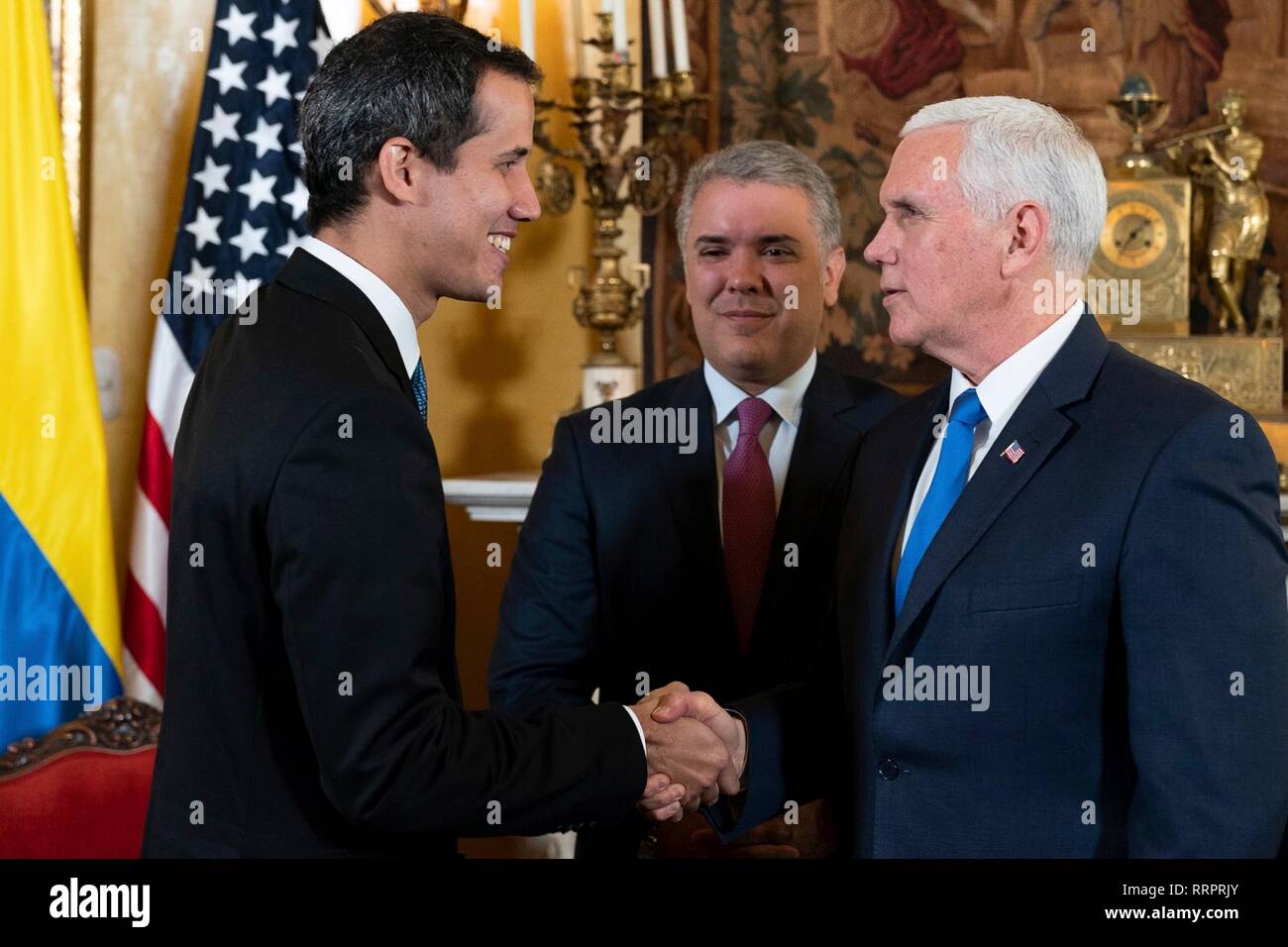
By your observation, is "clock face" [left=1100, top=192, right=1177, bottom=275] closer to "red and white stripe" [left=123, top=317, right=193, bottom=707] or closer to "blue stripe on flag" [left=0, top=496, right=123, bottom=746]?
"red and white stripe" [left=123, top=317, right=193, bottom=707]

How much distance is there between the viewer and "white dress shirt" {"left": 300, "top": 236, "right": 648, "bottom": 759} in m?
1.99

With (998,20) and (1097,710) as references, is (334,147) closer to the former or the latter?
(1097,710)

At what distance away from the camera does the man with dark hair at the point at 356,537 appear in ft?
5.82

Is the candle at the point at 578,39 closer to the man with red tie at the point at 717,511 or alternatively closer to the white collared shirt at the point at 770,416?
the man with red tie at the point at 717,511

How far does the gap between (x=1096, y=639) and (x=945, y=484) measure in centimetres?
33

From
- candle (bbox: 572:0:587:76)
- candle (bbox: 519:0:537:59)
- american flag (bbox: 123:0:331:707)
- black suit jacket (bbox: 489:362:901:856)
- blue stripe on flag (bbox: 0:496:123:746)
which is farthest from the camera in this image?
candle (bbox: 572:0:587:76)

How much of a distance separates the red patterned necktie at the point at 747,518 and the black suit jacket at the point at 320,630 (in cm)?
75

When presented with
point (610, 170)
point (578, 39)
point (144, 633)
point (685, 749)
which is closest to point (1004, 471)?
point (685, 749)

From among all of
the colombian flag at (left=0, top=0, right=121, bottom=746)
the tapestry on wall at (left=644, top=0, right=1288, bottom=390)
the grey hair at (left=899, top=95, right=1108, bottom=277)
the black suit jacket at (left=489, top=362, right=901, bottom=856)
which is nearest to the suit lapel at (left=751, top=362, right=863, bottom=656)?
the black suit jacket at (left=489, top=362, right=901, bottom=856)

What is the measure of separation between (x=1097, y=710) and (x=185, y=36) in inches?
134

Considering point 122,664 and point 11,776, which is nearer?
point 11,776

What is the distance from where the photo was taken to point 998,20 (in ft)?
14.1

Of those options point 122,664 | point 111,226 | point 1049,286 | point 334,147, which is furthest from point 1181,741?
point 111,226

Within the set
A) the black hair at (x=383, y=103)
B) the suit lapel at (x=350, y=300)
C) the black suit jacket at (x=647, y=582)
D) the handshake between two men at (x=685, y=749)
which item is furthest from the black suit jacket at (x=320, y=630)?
the black suit jacket at (x=647, y=582)
